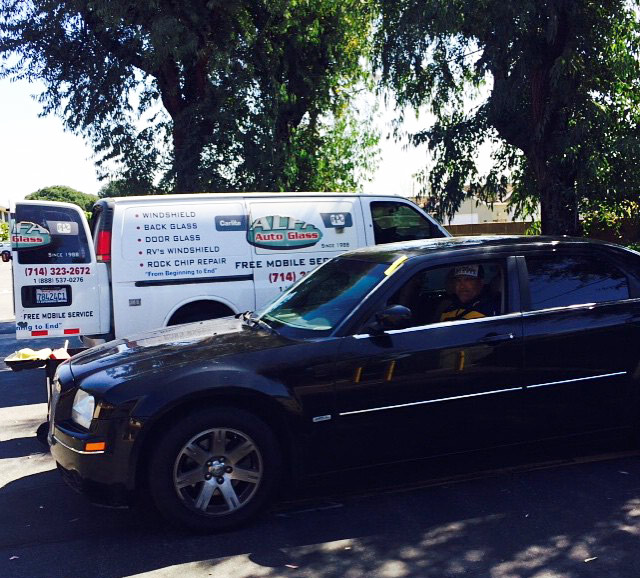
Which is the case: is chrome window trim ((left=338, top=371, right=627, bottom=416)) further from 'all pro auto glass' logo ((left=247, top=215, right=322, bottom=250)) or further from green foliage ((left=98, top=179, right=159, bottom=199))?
green foliage ((left=98, top=179, right=159, bottom=199))

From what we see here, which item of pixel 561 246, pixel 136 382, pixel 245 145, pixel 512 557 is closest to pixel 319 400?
pixel 136 382

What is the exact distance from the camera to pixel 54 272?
7.69 metres

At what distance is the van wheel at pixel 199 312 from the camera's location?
326 inches

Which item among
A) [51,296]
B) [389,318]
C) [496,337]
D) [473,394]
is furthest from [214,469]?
[51,296]

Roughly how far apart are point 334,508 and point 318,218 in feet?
14.9

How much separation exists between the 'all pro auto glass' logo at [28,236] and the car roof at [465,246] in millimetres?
3565

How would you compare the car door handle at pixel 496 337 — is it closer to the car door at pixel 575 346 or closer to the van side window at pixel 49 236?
the car door at pixel 575 346

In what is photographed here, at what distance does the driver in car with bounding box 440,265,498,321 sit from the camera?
510 centimetres

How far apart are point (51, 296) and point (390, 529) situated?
4.76 m

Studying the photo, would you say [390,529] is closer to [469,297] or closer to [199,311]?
[469,297]

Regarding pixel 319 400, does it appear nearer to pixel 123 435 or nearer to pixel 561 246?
pixel 123 435

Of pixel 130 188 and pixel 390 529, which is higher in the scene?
pixel 130 188

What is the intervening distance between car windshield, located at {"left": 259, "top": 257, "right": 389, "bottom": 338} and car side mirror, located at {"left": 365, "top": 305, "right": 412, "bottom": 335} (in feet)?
0.67

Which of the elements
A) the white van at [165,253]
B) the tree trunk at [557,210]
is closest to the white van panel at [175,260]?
the white van at [165,253]
